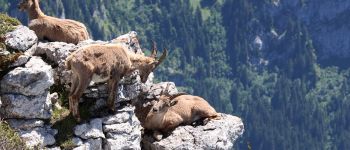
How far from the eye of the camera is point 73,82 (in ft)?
82.7

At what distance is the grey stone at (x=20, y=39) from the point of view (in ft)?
82.8

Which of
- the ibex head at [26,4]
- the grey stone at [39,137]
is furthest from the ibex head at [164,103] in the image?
the ibex head at [26,4]

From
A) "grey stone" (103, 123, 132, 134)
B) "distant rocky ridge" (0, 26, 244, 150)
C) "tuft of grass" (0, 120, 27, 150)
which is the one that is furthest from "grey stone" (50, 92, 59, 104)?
"tuft of grass" (0, 120, 27, 150)

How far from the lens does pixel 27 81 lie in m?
23.5

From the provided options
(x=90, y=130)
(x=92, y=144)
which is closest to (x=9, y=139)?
(x=92, y=144)

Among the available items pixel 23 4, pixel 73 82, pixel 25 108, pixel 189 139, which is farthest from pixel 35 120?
pixel 23 4

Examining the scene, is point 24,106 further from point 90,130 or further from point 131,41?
point 131,41

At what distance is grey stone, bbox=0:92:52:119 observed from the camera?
2348 cm

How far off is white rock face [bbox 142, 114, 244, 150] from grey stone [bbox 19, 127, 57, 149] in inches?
165

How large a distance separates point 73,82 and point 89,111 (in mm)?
1069

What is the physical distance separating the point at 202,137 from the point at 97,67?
4.21 metres

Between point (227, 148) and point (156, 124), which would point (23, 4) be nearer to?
point (156, 124)

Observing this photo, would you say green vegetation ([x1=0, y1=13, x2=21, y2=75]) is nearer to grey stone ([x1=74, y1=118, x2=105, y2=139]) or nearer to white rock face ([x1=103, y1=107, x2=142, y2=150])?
grey stone ([x1=74, y1=118, x2=105, y2=139])

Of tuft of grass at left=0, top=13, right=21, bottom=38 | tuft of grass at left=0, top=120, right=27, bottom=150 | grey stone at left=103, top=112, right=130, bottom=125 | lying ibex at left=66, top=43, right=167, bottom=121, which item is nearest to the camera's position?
tuft of grass at left=0, top=120, right=27, bottom=150
